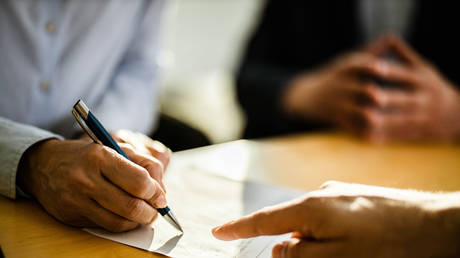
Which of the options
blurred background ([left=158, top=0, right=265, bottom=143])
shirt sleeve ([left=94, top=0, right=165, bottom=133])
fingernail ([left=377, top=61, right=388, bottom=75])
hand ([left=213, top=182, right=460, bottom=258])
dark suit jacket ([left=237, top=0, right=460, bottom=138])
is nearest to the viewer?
hand ([left=213, top=182, right=460, bottom=258])

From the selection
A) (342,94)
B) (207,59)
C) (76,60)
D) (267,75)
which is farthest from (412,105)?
(207,59)

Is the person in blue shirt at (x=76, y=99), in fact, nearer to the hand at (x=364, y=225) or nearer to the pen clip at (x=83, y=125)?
the pen clip at (x=83, y=125)

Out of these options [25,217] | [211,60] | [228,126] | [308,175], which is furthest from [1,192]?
[211,60]

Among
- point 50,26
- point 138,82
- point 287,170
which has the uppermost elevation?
point 50,26

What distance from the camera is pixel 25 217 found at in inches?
18.5

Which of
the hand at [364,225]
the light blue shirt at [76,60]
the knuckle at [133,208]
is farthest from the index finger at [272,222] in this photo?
the light blue shirt at [76,60]

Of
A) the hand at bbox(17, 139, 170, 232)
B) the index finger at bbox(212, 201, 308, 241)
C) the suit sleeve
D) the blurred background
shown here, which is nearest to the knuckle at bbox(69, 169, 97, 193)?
the hand at bbox(17, 139, 170, 232)

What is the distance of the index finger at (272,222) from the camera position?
374mm

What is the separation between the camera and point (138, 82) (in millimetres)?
913

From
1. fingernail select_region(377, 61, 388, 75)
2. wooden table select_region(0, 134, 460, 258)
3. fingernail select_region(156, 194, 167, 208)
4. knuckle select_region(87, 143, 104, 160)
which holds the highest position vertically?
fingernail select_region(377, 61, 388, 75)

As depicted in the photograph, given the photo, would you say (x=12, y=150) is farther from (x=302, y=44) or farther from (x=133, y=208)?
(x=302, y=44)

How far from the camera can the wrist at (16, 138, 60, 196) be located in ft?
1.59

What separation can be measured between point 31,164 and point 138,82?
1.48ft

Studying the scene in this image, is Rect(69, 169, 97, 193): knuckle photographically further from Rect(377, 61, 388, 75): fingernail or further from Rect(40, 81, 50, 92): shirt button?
Rect(377, 61, 388, 75): fingernail
